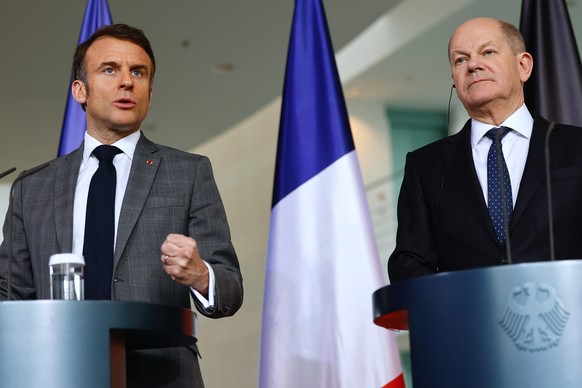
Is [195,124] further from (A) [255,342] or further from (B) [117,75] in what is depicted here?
(B) [117,75]

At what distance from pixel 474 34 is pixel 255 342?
389 inches

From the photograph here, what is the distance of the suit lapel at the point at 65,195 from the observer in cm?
279

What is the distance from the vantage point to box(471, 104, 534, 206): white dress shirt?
2.87 metres

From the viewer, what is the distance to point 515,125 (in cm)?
297

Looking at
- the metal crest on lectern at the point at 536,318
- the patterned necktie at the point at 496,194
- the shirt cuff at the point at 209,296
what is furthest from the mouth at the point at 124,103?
the metal crest on lectern at the point at 536,318

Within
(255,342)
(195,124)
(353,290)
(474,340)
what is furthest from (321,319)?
(255,342)

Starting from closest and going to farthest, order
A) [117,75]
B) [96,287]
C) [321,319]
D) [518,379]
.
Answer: [518,379], [96,287], [117,75], [321,319]

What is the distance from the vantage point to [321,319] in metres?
3.82

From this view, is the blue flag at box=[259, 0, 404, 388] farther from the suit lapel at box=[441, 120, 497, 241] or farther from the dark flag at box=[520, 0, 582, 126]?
the suit lapel at box=[441, 120, 497, 241]

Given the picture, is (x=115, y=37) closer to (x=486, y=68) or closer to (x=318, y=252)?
(x=486, y=68)

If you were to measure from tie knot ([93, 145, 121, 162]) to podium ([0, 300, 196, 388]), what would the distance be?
86cm

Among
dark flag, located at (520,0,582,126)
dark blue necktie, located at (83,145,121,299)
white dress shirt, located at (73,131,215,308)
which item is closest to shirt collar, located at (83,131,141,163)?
white dress shirt, located at (73,131,215,308)

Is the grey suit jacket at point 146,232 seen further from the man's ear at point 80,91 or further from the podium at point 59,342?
the podium at point 59,342

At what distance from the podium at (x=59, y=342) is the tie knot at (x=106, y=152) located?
0.86 metres
